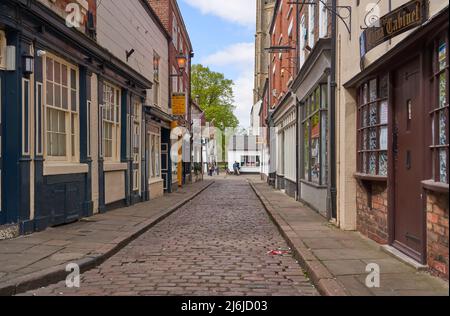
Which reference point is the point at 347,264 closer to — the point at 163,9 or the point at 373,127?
the point at 373,127

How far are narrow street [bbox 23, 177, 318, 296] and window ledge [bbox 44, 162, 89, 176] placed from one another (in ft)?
7.02

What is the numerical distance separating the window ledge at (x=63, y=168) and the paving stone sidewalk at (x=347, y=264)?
4.73 m

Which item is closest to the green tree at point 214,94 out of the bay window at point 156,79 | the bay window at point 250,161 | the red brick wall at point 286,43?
the bay window at point 250,161

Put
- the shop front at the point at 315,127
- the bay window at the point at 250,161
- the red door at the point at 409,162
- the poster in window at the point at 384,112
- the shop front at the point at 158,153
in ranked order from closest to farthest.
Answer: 1. the red door at the point at 409,162
2. the poster in window at the point at 384,112
3. the shop front at the point at 315,127
4. the shop front at the point at 158,153
5. the bay window at the point at 250,161

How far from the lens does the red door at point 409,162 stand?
6.45 m

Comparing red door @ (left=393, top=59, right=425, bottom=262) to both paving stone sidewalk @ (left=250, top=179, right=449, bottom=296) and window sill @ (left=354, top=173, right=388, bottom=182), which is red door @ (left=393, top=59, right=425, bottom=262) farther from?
window sill @ (left=354, top=173, right=388, bottom=182)

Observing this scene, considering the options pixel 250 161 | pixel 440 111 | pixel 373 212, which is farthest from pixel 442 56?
pixel 250 161

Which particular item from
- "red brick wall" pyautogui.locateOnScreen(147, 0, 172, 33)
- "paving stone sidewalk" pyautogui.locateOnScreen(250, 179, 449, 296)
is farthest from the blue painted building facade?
"red brick wall" pyautogui.locateOnScreen(147, 0, 172, 33)

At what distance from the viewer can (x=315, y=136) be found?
46.1ft

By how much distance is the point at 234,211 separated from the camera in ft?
52.1

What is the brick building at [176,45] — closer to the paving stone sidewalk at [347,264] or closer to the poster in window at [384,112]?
the paving stone sidewalk at [347,264]
